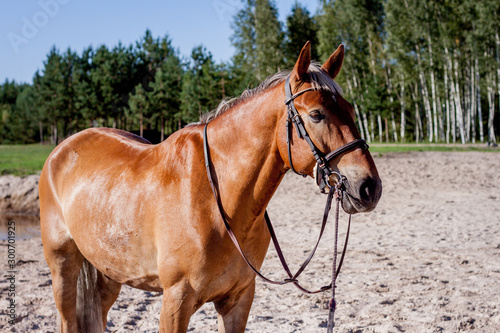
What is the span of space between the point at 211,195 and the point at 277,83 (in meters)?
0.72

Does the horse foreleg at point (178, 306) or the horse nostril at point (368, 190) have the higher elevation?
the horse nostril at point (368, 190)

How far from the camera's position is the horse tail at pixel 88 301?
2.96 metres

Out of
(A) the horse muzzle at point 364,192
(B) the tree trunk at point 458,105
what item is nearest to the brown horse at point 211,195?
(A) the horse muzzle at point 364,192

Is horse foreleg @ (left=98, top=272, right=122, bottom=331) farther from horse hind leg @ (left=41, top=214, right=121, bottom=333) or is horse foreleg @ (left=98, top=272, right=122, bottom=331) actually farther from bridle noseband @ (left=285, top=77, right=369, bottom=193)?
bridle noseband @ (left=285, top=77, right=369, bottom=193)

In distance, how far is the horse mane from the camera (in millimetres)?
2041

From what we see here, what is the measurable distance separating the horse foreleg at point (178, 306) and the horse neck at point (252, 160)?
46cm

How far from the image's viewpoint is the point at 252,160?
218cm

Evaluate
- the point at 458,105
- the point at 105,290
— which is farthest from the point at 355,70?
the point at 105,290

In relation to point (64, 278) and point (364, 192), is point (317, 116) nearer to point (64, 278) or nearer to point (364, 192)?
point (364, 192)

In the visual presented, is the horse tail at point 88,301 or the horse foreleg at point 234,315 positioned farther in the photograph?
the horse tail at point 88,301

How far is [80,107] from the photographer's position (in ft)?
151

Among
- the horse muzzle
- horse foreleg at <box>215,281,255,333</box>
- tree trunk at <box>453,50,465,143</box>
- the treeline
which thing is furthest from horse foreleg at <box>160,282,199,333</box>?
→ tree trunk at <box>453,50,465,143</box>

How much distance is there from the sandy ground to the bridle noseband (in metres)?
2.35

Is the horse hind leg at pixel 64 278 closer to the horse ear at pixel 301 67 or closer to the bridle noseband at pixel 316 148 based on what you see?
the bridle noseband at pixel 316 148
